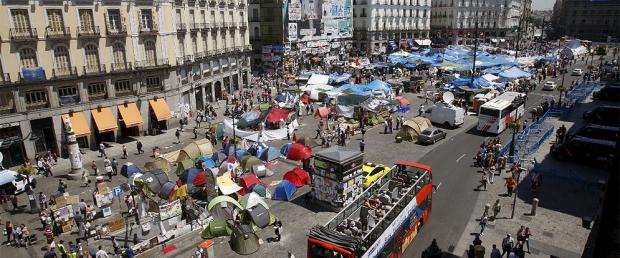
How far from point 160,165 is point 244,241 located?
13.0 m

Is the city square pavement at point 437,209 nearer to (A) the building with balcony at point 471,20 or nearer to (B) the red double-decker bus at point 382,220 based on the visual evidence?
(B) the red double-decker bus at point 382,220

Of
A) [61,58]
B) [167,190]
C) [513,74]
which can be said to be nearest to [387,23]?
[513,74]

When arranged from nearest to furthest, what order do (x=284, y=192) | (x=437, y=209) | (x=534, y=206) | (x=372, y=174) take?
(x=534, y=206) → (x=437, y=209) → (x=284, y=192) → (x=372, y=174)

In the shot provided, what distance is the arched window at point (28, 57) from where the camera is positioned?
34031 mm

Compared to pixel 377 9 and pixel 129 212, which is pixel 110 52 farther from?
pixel 377 9

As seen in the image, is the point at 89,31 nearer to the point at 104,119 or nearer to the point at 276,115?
the point at 104,119

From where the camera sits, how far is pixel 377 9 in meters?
98.9

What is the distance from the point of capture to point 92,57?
37.9 metres

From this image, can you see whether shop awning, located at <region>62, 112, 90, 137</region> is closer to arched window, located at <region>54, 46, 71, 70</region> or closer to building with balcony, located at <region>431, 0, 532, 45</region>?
arched window, located at <region>54, 46, 71, 70</region>

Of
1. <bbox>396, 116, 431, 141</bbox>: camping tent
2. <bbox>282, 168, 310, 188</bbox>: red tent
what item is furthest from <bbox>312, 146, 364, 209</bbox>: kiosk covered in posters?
<bbox>396, 116, 431, 141</bbox>: camping tent

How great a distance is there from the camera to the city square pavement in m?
20.7

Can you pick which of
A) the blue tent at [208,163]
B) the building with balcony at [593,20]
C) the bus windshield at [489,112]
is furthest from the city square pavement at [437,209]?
the building with balcony at [593,20]

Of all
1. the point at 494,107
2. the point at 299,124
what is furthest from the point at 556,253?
the point at 299,124

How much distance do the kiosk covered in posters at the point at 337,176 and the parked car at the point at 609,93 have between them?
42.6 m
